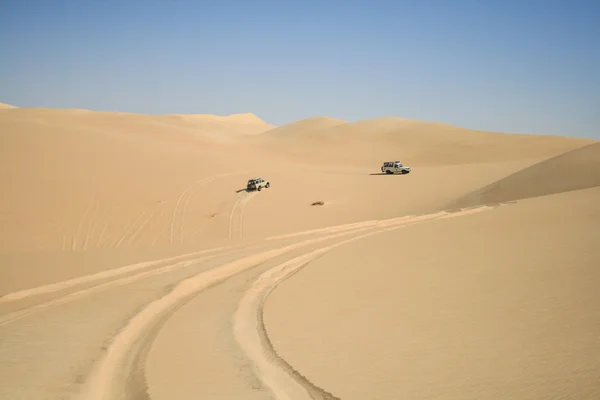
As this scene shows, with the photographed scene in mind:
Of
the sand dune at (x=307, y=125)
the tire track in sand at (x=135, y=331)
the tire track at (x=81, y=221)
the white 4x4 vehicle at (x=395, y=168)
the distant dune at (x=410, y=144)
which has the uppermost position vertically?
the sand dune at (x=307, y=125)

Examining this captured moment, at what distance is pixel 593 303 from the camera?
661 cm

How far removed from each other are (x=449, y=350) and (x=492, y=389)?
3.75 feet

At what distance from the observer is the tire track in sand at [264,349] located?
5.08 metres

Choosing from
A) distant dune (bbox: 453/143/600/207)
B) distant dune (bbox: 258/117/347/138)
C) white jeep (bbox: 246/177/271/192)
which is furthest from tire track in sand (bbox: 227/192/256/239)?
distant dune (bbox: 258/117/347/138)

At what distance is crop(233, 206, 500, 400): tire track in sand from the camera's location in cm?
508

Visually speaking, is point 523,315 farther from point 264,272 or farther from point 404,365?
point 264,272

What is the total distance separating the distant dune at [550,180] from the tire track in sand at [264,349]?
804 inches

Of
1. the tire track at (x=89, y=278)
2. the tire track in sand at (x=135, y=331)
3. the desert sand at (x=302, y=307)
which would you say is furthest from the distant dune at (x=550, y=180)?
the tire track at (x=89, y=278)

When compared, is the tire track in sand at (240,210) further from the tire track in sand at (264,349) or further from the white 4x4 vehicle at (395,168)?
the white 4x4 vehicle at (395,168)

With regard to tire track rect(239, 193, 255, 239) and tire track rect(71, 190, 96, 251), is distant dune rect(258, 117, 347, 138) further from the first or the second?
tire track rect(71, 190, 96, 251)

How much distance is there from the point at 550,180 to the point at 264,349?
86.9ft

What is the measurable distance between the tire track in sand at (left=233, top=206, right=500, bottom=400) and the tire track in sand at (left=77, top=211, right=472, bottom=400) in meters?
1.15

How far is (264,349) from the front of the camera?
6340 mm

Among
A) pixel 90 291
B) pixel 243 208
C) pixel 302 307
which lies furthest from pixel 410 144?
pixel 302 307
